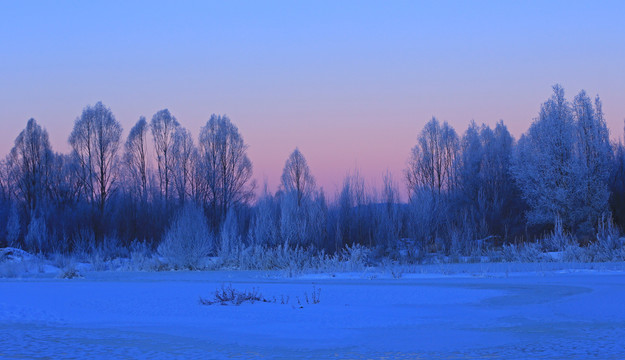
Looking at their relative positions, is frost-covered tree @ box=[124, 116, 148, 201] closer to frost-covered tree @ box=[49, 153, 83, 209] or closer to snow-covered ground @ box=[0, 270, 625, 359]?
frost-covered tree @ box=[49, 153, 83, 209]

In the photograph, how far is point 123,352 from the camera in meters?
5.46

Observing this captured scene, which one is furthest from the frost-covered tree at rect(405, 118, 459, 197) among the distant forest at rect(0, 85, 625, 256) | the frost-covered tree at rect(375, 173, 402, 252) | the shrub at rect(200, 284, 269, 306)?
the shrub at rect(200, 284, 269, 306)

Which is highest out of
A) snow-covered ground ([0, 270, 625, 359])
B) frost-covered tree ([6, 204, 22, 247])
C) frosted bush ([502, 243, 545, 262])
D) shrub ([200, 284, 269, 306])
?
frost-covered tree ([6, 204, 22, 247])

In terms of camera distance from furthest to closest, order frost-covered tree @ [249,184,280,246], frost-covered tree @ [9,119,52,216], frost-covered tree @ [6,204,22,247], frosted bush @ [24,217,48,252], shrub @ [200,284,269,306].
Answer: frost-covered tree @ [9,119,52,216]
frost-covered tree @ [6,204,22,247]
frosted bush @ [24,217,48,252]
frost-covered tree @ [249,184,280,246]
shrub @ [200,284,269,306]

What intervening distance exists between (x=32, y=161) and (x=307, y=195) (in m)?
23.8

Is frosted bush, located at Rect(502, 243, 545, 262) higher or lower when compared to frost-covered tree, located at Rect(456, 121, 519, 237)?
lower

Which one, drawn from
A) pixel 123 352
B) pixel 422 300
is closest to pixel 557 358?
pixel 123 352

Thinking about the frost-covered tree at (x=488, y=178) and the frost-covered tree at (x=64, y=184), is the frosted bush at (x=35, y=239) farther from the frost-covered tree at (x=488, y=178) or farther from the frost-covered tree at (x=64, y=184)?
the frost-covered tree at (x=488, y=178)

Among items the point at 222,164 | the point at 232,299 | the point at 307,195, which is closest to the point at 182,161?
the point at 222,164

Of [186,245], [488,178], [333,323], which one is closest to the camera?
[333,323]

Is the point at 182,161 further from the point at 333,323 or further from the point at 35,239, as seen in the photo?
the point at 333,323

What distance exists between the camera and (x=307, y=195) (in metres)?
24.2

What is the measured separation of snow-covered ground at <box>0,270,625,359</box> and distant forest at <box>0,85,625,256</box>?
32.5 feet

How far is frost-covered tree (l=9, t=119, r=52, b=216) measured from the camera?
3962 centimetres
